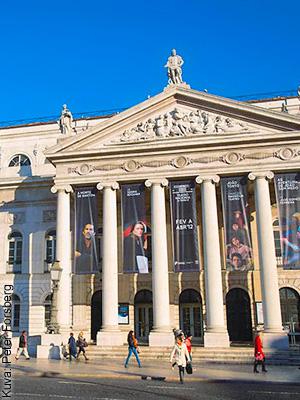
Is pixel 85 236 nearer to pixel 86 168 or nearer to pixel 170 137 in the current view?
pixel 86 168

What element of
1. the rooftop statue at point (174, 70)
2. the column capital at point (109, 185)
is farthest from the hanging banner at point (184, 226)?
the rooftop statue at point (174, 70)

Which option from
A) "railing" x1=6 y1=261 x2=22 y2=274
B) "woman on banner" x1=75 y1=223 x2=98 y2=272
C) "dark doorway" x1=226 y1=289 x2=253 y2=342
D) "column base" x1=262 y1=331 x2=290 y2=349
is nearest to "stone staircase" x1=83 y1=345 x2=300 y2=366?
"column base" x1=262 y1=331 x2=290 y2=349

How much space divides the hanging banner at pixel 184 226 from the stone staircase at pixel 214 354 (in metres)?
4.27

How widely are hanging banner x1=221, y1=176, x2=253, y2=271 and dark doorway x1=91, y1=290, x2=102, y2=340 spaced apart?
9.45 m

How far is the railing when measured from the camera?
30.5 metres

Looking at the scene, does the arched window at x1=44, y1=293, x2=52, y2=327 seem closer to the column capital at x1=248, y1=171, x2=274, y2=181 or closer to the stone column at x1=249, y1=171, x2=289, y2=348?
the stone column at x1=249, y1=171, x2=289, y2=348

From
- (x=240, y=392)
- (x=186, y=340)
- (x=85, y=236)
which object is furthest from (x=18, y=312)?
(x=240, y=392)

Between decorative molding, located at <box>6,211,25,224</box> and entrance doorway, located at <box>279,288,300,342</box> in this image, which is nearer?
entrance doorway, located at <box>279,288,300,342</box>

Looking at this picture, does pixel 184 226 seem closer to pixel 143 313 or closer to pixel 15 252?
pixel 143 313

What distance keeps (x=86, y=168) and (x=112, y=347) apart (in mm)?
10313

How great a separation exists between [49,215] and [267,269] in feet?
50.5

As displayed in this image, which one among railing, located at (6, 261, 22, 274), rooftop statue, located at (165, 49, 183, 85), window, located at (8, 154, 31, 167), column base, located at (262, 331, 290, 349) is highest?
rooftop statue, located at (165, 49, 183, 85)

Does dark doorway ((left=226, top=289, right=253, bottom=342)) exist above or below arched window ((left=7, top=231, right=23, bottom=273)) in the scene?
below

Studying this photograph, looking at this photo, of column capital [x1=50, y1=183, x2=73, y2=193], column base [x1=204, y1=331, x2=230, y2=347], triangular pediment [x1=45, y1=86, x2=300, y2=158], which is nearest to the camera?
column base [x1=204, y1=331, x2=230, y2=347]
